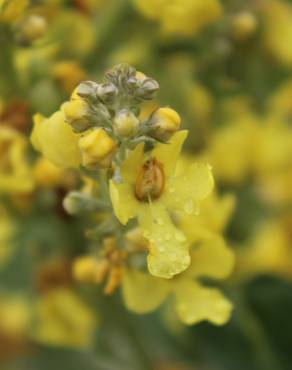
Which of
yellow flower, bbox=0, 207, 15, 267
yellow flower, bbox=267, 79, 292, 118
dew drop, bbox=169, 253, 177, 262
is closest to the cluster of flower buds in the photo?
dew drop, bbox=169, 253, 177, 262

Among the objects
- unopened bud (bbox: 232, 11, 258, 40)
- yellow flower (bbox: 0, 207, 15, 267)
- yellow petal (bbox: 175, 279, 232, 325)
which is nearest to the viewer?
yellow petal (bbox: 175, 279, 232, 325)

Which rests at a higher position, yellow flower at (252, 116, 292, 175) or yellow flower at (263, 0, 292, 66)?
yellow flower at (263, 0, 292, 66)

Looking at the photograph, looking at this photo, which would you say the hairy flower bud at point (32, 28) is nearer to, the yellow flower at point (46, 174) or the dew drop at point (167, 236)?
the yellow flower at point (46, 174)

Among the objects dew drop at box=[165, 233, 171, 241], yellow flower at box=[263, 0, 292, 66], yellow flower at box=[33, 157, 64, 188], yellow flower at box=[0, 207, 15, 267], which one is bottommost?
dew drop at box=[165, 233, 171, 241]

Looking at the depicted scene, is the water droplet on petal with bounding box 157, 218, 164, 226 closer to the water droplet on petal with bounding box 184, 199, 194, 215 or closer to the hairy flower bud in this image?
the water droplet on petal with bounding box 184, 199, 194, 215

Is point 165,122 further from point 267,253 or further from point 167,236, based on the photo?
point 267,253

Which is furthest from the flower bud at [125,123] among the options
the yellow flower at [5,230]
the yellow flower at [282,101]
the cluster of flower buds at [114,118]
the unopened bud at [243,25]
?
the yellow flower at [282,101]

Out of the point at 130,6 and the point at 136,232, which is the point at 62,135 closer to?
the point at 136,232
